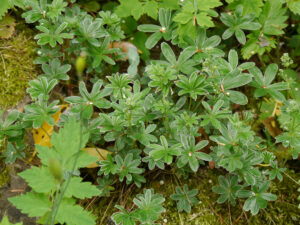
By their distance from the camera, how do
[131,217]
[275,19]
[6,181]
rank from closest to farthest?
[131,217]
[6,181]
[275,19]

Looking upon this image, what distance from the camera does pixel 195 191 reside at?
92.1 inches

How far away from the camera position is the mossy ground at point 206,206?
7.73 ft

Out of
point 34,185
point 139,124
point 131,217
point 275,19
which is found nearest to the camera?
point 34,185

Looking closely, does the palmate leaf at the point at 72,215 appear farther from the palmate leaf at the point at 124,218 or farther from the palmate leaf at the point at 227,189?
the palmate leaf at the point at 227,189

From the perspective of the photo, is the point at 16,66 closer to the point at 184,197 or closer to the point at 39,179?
the point at 39,179

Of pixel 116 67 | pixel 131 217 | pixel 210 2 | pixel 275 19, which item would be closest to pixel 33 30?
pixel 116 67

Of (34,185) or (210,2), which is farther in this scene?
(210,2)

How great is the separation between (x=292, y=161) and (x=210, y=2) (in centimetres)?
151

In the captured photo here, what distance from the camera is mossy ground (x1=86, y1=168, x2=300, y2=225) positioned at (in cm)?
236

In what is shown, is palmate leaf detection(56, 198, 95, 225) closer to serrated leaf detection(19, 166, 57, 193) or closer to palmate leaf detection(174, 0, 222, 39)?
serrated leaf detection(19, 166, 57, 193)

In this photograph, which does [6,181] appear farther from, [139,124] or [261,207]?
[261,207]

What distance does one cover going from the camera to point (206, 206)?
7.92ft

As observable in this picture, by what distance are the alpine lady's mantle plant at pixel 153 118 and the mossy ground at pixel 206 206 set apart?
0.30ft

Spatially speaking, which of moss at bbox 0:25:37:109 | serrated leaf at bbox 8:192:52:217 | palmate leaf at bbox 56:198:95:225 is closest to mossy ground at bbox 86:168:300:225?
palmate leaf at bbox 56:198:95:225
